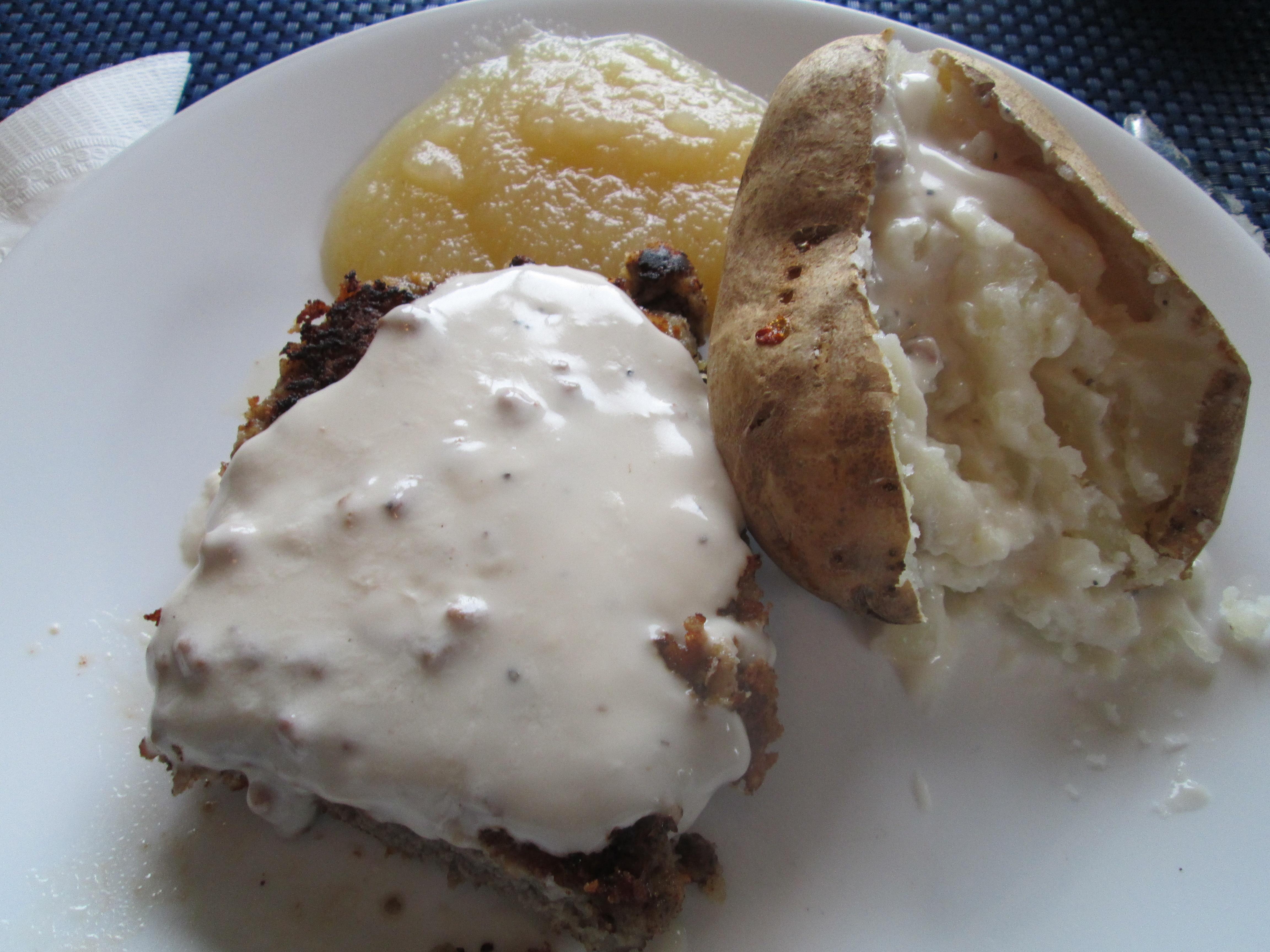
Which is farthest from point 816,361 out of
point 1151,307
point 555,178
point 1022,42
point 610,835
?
point 1022,42

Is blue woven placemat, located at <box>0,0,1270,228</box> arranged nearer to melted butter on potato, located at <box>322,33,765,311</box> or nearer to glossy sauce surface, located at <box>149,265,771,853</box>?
melted butter on potato, located at <box>322,33,765,311</box>

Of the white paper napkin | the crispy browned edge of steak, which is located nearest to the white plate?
the crispy browned edge of steak

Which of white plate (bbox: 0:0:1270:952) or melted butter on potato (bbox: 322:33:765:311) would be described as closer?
white plate (bbox: 0:0:1270:952)

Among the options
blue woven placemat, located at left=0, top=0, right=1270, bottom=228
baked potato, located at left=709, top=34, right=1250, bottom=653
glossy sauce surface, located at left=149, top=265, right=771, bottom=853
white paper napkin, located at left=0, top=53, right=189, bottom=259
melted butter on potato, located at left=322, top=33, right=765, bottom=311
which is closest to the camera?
glossy sauce surface, located at left=149, top=265, right=771, bottom=853

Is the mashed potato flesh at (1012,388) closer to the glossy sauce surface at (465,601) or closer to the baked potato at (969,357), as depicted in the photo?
the baked potato at (969,357)

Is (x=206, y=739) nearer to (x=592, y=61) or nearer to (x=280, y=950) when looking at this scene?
(x=280, y=950)

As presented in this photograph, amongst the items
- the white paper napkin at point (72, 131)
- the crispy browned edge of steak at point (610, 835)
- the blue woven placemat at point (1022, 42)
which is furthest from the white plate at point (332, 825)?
the blue woven placemat at point (1022, 42)
